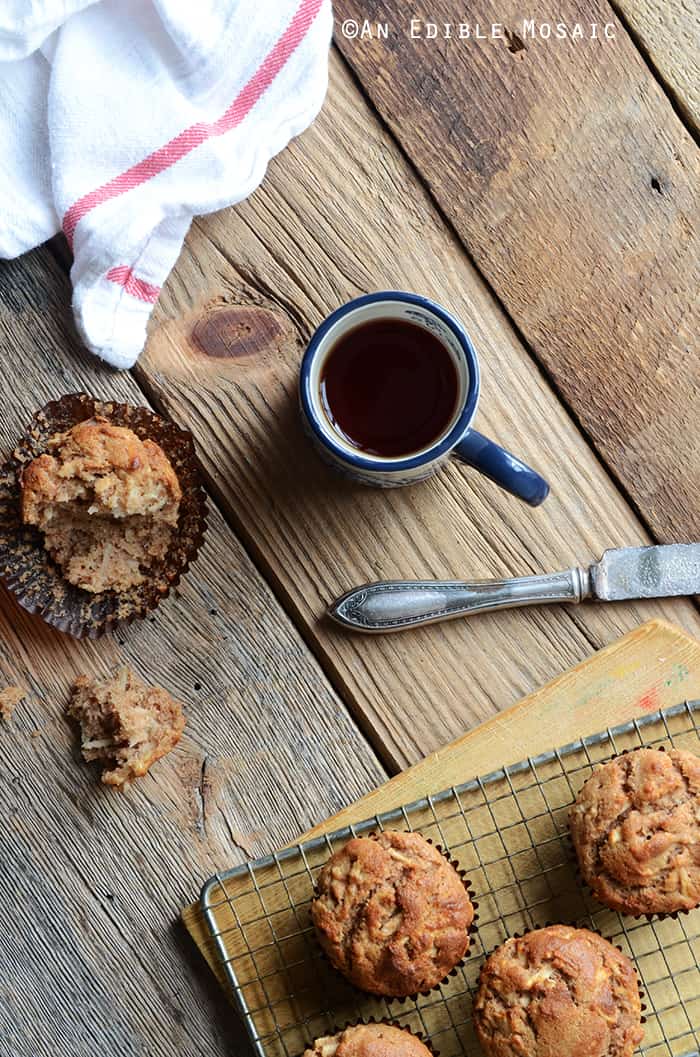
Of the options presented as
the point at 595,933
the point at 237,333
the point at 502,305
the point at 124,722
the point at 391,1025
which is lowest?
the point at 595,933

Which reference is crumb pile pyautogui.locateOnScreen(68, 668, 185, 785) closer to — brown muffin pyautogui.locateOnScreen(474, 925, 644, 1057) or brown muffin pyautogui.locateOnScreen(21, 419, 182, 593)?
brown muffin pyautogui.locateOnScreen(21, 419, 182, 593)

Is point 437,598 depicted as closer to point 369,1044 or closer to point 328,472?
point 328,472

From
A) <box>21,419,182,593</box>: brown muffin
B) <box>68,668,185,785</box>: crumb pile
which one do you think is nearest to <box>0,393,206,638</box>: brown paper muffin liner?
<box>21,419,182,593</box>: brown muffin

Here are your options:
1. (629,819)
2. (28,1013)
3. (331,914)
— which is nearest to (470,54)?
(629,819)


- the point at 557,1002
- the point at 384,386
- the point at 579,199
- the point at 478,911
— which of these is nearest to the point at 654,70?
the point at 579,199

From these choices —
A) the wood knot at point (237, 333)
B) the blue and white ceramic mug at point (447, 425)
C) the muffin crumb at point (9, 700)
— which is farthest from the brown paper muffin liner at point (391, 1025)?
the wood knot at point (237, 333)

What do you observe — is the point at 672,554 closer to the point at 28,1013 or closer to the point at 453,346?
the point at 453,346

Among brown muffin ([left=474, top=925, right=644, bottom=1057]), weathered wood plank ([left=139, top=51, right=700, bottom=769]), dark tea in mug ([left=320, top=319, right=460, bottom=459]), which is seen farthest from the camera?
weathered wood plank ([left=139, top=51, right=700, bottom=769])
